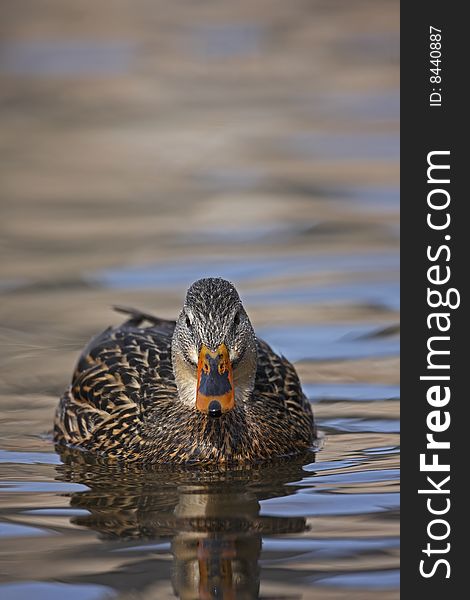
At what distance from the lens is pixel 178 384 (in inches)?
399

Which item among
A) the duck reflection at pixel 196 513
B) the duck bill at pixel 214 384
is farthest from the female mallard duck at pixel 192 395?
the duck reflection at pixel 196 513

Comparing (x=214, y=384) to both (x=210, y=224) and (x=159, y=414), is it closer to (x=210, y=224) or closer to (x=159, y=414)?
(x=159, y=414)

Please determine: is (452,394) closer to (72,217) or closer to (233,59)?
(72,217)

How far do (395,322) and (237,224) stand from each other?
3.20 metres

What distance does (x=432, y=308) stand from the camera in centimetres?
1013

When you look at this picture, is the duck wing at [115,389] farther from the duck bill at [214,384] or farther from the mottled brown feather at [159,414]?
the duck bill at [214,384]

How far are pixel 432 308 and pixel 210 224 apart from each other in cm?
526

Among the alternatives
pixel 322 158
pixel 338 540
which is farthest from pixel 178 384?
pixel 322 158

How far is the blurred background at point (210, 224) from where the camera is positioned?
8.46 meters

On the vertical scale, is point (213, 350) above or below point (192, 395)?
above

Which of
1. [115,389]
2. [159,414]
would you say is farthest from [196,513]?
[115,389]

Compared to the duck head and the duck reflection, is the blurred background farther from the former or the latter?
the duck head

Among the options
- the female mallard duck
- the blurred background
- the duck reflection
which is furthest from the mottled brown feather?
the blurred background

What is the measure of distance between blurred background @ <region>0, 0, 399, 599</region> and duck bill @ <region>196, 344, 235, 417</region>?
1.93 ft
